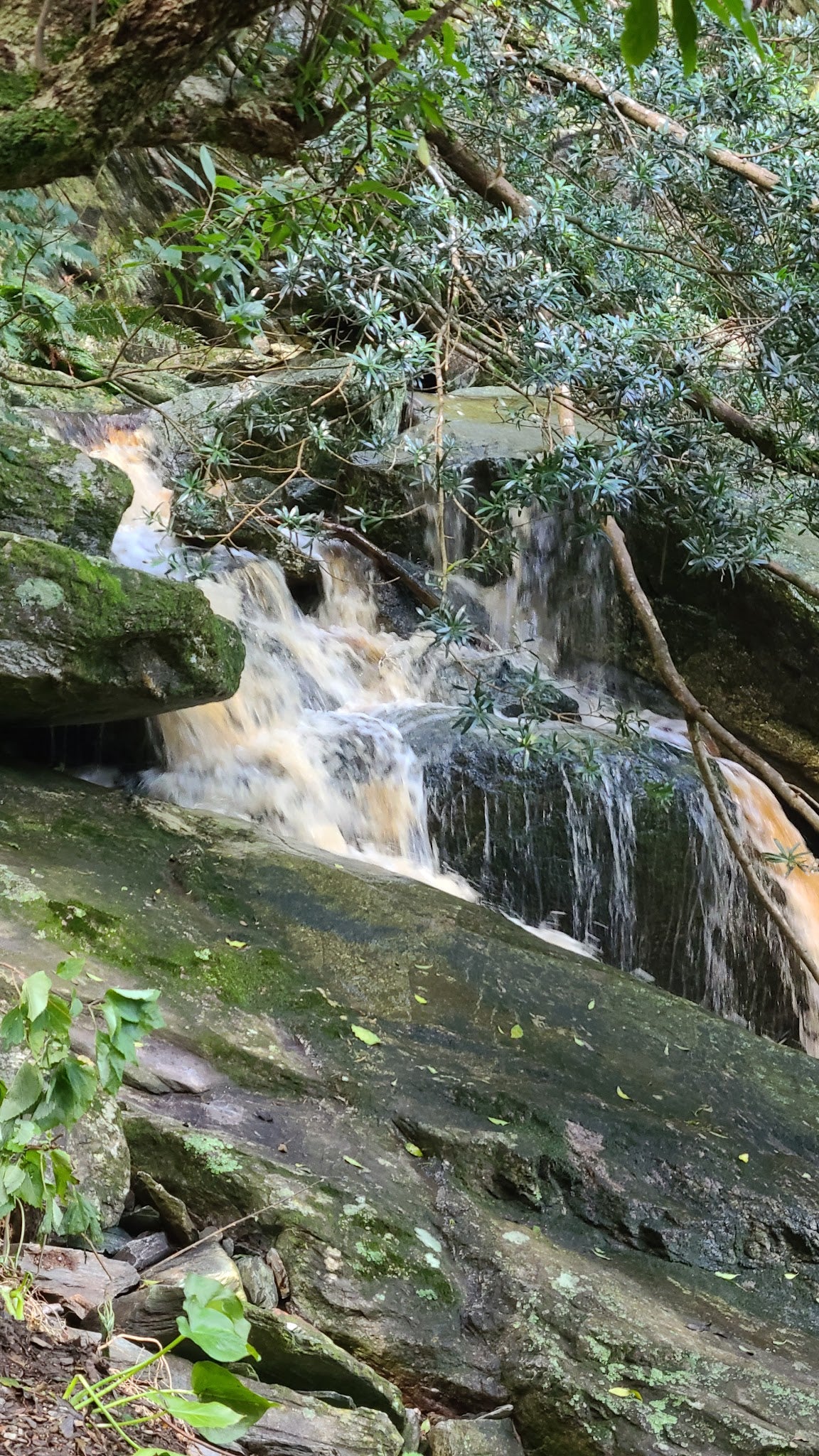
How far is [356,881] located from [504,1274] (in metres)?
2.69

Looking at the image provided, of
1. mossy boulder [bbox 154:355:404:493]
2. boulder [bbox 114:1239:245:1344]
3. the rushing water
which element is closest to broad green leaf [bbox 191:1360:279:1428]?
boulder [bbox 114:1239:245:1344]

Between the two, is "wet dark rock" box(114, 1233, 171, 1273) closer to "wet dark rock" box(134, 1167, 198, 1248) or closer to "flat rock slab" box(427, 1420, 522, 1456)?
"wet dark rock" box(134, 1167, 198, 1248)

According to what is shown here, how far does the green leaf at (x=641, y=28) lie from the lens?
1825 millimetres

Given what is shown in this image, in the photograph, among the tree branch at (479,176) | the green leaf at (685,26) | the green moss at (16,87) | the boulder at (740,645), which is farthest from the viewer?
the boulder at (740,645)

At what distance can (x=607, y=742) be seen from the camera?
26.7ft

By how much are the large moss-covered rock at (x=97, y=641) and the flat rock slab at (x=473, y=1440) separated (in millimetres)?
4058

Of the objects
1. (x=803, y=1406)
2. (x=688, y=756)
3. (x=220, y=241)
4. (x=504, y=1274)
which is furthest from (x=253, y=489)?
(x=803, y=1406)

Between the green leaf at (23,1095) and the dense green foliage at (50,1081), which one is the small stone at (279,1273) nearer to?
the dense green foliage at (50,1081)

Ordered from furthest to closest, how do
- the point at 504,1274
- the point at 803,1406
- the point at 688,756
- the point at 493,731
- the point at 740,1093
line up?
1. the point at 688,756
2. the point at 493,731
3. the point at 740,1093
4. the point at 504,1274
5. the point at 803,1406

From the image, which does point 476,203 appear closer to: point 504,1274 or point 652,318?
point 652,318

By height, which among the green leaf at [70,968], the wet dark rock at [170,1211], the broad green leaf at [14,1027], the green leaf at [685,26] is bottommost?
the wet dark rock at [170,1211]

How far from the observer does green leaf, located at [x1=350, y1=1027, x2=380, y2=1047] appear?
15.1 ft

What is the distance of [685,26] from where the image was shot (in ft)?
5.95

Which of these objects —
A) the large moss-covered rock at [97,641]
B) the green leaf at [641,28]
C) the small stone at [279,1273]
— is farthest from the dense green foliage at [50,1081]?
the large moss-covered rock at [97,641]
